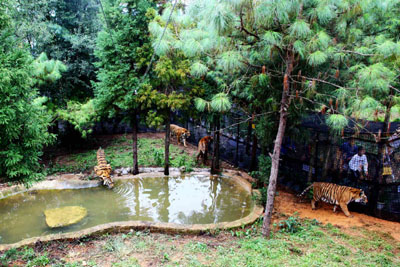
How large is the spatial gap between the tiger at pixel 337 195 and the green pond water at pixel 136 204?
5.39 ft

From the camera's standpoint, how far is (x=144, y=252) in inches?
179

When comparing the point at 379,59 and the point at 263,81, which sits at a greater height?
the point at 379,59

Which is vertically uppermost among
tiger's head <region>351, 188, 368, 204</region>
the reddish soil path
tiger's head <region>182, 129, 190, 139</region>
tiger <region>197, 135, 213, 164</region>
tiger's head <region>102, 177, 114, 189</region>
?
tiger's head <region>182, 129, 190, 139</region>

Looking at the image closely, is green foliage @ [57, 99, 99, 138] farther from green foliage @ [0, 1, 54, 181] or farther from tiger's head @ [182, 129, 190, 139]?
tiger's head @ [182, 129, 190, 139]

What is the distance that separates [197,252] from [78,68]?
8.66m

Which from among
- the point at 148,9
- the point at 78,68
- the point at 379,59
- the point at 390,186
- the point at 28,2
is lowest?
the point at 390,186

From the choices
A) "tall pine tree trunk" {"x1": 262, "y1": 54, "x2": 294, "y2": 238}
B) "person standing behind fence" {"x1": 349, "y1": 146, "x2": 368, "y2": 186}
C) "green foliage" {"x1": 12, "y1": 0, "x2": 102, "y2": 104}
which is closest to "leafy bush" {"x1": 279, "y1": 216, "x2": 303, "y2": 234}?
"tall pine tree trunk" {"x1": 262, "y1": 54, "x2": 294, "y2": 238}

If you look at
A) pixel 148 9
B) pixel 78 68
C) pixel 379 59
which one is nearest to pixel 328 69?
pixel 379 59

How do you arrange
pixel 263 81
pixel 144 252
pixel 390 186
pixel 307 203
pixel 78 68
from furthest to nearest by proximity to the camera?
pixel 78 68
pixel 307 203
pixel 390 186
pixel 263 81
pixel 144 252

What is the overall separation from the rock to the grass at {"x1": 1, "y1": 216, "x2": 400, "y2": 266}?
110 cm

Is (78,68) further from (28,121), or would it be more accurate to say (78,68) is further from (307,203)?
(307,203)

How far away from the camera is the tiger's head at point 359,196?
6078mm

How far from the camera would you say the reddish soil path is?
5652 millimetres

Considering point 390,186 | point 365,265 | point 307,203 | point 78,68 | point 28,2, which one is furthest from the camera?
point 78,68
